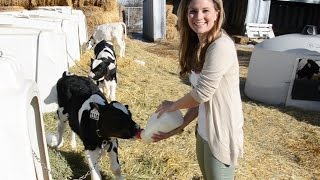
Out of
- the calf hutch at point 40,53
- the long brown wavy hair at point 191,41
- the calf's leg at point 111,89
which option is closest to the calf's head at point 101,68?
the calf's leg at point 111,89

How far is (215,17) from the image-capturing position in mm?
2061

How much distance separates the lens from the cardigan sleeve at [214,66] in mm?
1981

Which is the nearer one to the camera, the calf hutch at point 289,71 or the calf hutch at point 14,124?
the calf hutch at point 14,124

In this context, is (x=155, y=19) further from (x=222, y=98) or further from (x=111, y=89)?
(x=222, y=98)

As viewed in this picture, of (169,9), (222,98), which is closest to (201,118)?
(222,98)

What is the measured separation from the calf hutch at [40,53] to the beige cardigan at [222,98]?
3369mm

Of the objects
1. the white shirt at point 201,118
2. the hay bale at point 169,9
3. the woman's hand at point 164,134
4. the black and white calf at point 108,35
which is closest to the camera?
the white shirt at point 201,118

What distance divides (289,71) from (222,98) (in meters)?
5.43

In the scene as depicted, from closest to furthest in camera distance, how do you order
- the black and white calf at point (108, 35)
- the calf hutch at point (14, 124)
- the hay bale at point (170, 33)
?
1. the calf hutch at point (14, 124)
2. the black and white calf at point (108, 35)
3. the hay bale at point (170, 33)

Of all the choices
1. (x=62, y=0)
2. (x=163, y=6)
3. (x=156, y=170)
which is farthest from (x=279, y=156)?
(x=163, y=6)

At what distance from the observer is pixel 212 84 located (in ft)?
6.56

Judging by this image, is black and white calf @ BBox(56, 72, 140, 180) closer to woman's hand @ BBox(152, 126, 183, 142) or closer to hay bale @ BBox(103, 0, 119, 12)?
woman's hand @ BBox(152, 126, 183, 142)

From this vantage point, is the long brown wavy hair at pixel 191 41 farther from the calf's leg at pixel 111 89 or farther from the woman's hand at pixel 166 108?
the calf's leg at pixel 111 89

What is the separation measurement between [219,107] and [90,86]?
2.12 meters
